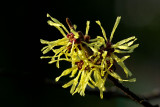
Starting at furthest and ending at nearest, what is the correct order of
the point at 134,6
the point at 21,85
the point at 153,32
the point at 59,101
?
the point at 134,6, the point at 153,32, the point at 59,101, the point at 21,85

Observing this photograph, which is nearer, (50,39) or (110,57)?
(110,57)

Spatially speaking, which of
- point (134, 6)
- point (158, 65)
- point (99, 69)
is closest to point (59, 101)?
point (158, 65)

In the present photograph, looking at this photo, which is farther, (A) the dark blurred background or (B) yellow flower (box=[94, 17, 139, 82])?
(A) the dark blurred background

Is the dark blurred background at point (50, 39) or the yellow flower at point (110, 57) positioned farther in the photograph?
the dark blurred background at point (50, 39)

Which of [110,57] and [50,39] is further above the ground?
[50,39]

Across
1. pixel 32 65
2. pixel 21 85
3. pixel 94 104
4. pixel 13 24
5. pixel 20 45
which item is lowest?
pixel 94 104

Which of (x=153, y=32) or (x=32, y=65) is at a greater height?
(x=153, y=32)

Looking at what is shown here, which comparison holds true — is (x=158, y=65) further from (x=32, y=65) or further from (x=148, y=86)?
(x=32, y=65)

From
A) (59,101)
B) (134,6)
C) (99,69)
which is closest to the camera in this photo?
(99,69)
